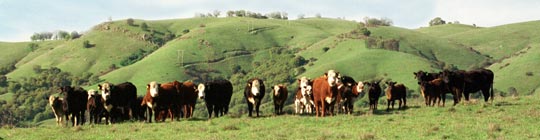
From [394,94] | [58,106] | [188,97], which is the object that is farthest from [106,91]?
[394,94]

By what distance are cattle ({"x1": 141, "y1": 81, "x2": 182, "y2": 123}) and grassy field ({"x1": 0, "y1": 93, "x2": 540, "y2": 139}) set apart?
2.77m

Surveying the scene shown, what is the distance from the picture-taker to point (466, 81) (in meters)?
29.8

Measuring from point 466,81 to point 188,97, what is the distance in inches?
556

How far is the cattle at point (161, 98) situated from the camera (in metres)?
25.7

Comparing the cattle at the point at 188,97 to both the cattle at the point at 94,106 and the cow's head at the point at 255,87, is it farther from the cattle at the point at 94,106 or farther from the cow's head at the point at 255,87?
the cattle at the point at 94,106

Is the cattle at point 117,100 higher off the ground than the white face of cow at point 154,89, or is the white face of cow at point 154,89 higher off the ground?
the white face of cow at point 154,89

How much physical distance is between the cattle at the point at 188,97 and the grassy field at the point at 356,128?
3.80m

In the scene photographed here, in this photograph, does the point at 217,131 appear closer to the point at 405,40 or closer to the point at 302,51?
the point at 302,51

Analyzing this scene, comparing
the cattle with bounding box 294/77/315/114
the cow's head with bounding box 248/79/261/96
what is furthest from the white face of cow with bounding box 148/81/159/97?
the cattle with bounding box 294/77/315/114

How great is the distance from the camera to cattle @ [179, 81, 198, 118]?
27984mm

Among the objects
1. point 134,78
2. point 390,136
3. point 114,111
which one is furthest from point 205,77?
point 390,136

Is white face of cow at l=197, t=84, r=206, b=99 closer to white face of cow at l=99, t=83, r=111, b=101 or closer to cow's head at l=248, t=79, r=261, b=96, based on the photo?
cow's head at l=248, t=79, r=261, b=96

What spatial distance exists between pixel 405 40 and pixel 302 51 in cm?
3682

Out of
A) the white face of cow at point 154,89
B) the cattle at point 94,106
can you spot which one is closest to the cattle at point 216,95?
the white face of cow at point 154,89
